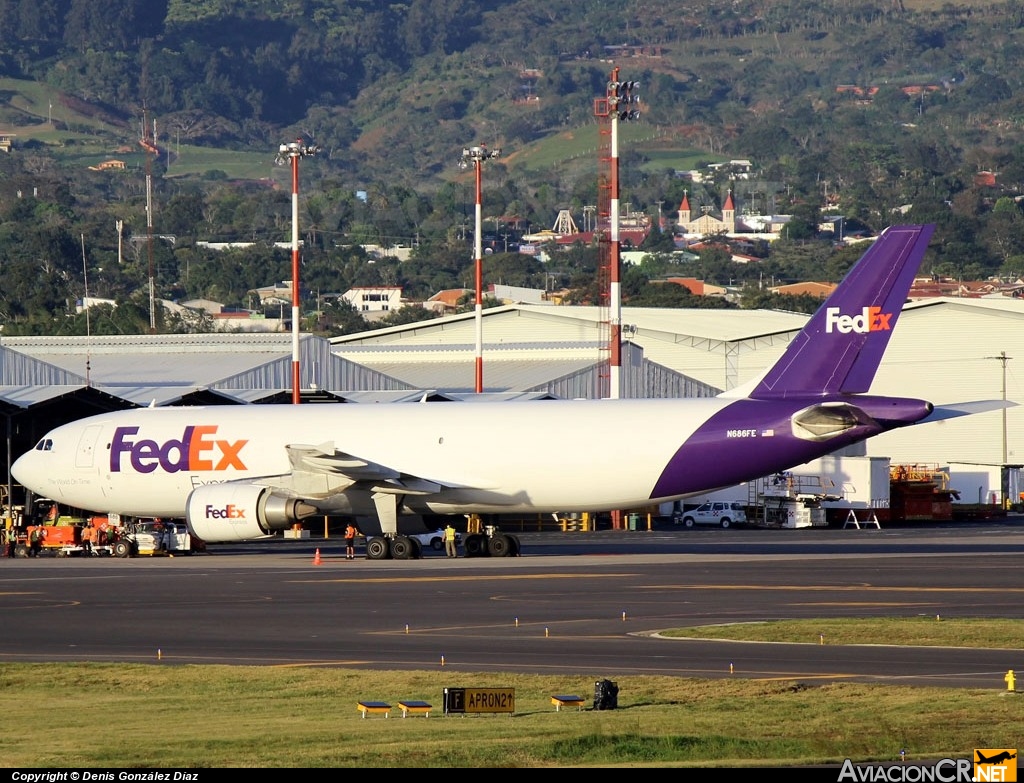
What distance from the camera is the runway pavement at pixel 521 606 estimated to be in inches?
923

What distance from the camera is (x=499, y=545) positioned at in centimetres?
4547

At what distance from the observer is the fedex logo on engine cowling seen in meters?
45.1

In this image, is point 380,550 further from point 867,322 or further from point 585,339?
point 585,339

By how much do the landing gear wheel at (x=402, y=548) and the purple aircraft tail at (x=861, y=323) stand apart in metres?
9.37

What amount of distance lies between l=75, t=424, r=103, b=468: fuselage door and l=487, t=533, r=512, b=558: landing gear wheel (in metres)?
10.5

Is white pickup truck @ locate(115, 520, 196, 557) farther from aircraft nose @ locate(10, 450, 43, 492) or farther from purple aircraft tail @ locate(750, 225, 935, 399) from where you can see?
purple aircraft tail @ locate(750, 225, 935, 399)

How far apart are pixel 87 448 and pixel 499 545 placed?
1104cm

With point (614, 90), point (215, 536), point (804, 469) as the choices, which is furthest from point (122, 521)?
point (804, 469)

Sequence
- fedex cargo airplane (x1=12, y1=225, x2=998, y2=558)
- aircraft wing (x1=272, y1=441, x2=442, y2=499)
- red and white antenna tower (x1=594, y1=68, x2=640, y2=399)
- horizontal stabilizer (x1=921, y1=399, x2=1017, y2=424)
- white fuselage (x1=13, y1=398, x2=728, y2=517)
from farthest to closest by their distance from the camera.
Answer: red and white antenna tower (x1=594, y1=68, x2=640, y2=399) → aircraft wing (x1=272, y1=441, x2=442, y2=499) → white fuselage (x1=13, y1=398, x2=728, y2=517) → fedex cargo airplane (x1=12, y1=225, x2=998, y2=558) → horizontal stabilizer (x1=921, y1=399, x2=1017, y2=424)

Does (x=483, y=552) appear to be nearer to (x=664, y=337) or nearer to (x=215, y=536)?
(x=215, y=536)

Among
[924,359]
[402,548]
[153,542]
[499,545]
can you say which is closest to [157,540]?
[153,542]

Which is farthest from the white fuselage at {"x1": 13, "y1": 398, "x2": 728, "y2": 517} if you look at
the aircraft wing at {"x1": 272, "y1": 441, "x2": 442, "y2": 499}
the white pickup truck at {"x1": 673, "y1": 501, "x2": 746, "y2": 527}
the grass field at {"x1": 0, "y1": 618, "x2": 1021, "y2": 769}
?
the white pickup truck at {"x1": 673, "y1": 501, "x2": 746, "y2": 527}

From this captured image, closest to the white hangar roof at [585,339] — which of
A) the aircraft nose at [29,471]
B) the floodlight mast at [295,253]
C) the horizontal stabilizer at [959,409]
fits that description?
the floodlight mast at [295,253]

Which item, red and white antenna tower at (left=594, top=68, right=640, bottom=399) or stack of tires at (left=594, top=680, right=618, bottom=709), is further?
red and white antenna tower at (left=594, top=68, right=640, bottom=399)
